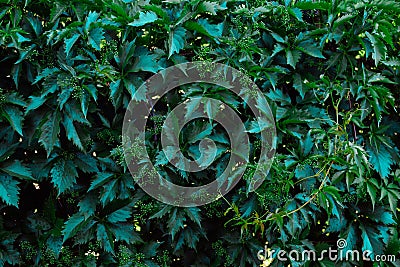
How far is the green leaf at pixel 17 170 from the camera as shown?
2.15m

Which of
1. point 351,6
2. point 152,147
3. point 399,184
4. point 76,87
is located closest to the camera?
point 76,87

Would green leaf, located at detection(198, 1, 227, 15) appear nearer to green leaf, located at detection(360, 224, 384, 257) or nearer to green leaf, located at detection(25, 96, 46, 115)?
green leaf, located at detection(25, 96, 46, 115)

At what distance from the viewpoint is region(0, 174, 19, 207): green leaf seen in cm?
210

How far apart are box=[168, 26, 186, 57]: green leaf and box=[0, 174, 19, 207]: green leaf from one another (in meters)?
0.87

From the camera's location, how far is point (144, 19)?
6.84 ft

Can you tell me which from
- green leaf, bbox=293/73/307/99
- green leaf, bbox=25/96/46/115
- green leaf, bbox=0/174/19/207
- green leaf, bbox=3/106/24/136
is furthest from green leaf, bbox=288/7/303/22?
green leaf, bbox=0/174/19/207

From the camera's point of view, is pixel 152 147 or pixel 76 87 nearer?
pixel 76 87

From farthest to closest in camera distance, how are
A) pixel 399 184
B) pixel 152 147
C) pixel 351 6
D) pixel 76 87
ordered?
pixel 399 184 → pixel 351 6 → pixel 152 147 → pixel 76 87

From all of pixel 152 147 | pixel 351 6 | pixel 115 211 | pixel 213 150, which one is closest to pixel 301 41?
pixel 351 6

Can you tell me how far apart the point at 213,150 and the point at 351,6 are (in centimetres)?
94

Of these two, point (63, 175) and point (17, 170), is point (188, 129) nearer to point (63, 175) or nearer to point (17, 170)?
point (63, 175)

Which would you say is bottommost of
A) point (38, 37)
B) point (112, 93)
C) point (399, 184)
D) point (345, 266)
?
point (345, 266)

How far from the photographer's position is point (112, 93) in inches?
82.5

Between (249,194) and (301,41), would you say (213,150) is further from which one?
(301,41)
